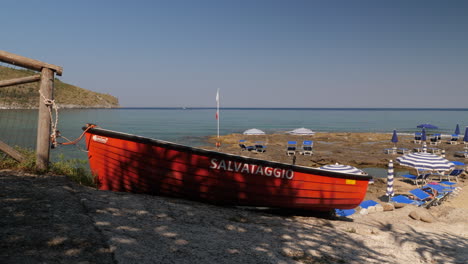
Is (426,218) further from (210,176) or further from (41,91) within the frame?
(41,91)

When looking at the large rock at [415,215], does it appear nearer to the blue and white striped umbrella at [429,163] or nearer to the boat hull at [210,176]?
the boat hull at [210,176]

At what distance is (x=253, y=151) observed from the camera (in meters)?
28.5

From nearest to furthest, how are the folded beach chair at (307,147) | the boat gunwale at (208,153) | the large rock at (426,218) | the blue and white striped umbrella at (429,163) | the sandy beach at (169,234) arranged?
the sandy beach at (169,234) → the boat gunwale at (208,153) → the large rock at (426,218) → the blue and white striped umbrella at (429,163) → the folded beach chair at (307,147)

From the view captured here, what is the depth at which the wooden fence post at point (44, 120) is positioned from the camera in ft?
18.9

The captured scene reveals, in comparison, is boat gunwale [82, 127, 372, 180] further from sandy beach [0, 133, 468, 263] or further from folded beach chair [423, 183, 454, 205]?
folded beach chair [423, 183, 454, 205]

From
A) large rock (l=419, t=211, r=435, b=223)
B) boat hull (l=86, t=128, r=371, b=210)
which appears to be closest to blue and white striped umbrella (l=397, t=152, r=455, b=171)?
large rock (l=419, t=211, r=435, b=223)

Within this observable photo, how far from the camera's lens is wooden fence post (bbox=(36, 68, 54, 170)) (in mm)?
5750

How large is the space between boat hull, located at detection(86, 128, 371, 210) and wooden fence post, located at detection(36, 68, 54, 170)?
4.24 ft

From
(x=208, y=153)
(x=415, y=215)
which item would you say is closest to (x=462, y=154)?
(x=415, y=215)

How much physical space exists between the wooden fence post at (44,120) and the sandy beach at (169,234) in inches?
17.0

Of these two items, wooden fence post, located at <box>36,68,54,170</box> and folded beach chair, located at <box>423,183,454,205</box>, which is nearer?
wooden fence post, located at <box>36,68,54,170</box>

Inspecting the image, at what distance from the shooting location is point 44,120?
5824mm

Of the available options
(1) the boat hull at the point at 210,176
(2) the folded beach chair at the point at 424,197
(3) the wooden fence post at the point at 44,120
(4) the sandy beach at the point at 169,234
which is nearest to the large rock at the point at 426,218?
(4) the sandy beach at the point at 169,234

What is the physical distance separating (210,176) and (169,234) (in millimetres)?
2132
